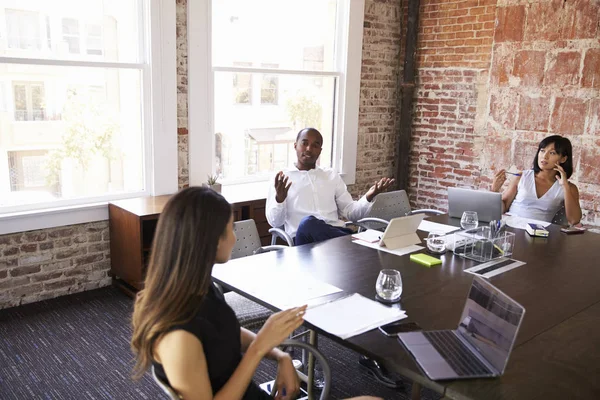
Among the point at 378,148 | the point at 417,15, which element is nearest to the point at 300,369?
the point at 378,148

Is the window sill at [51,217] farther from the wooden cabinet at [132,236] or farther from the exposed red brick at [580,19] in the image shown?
the exposed red brick at [580,19]

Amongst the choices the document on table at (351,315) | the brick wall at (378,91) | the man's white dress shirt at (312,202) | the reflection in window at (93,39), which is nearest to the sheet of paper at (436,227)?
the man's white dress shirt at (312,202)

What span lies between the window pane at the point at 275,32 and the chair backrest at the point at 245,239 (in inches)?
92.6

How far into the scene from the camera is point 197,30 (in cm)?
492


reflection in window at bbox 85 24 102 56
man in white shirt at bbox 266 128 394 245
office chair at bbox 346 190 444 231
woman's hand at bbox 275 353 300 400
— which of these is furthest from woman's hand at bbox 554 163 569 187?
reflection in window at bbox 85 24 102 56

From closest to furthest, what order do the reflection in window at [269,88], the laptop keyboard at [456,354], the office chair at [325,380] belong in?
the office chair at [325,380] < the laptop keyboard at [456,354] < the reflection in window at [269,88]

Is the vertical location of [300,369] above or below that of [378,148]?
below

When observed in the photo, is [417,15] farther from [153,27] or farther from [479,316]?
[479,316]

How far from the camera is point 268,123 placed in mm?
5867

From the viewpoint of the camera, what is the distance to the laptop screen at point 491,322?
1736 millimetres

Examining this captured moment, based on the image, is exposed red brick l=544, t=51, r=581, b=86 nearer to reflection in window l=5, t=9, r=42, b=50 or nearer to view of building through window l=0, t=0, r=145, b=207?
view of building through window l=0, t=0, r=145, b=207

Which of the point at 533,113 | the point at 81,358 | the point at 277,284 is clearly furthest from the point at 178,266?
the point at 533,113

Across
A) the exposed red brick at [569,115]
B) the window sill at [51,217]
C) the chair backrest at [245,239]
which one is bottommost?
the window sill at [51,217]

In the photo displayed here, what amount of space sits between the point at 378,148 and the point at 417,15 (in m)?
1.71
